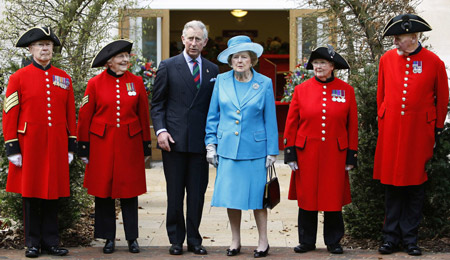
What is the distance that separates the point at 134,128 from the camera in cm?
693

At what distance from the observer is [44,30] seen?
21.9 feet

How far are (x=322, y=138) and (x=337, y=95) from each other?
0.38 metres

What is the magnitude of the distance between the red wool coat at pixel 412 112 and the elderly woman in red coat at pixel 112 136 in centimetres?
212

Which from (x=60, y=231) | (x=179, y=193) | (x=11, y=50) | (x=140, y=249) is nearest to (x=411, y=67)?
(x=179, y=193)

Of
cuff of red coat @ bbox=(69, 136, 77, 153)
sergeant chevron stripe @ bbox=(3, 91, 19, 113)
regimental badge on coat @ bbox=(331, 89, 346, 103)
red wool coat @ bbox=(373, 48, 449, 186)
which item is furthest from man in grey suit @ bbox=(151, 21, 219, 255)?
red wool coat @ bbox=(373, 48, 449, 186)

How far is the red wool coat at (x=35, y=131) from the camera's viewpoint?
6598 millimetres

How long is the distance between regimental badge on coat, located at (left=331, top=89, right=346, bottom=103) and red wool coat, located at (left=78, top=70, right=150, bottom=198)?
1.67 meters

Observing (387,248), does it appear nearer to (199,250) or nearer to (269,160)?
(269,160)

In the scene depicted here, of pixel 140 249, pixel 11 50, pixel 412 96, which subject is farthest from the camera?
pixel 11 50

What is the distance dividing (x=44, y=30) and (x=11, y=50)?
1719 mm

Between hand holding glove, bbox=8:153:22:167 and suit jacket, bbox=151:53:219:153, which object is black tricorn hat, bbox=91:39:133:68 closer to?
suit jacket, bbox=151:53:219:153

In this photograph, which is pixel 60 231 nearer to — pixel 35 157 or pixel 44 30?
pixel 35 157

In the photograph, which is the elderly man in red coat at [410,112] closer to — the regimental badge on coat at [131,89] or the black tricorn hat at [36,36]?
the regimental badge on coat at [131,89]

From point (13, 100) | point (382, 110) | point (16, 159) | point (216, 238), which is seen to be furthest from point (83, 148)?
point (382, 110)
